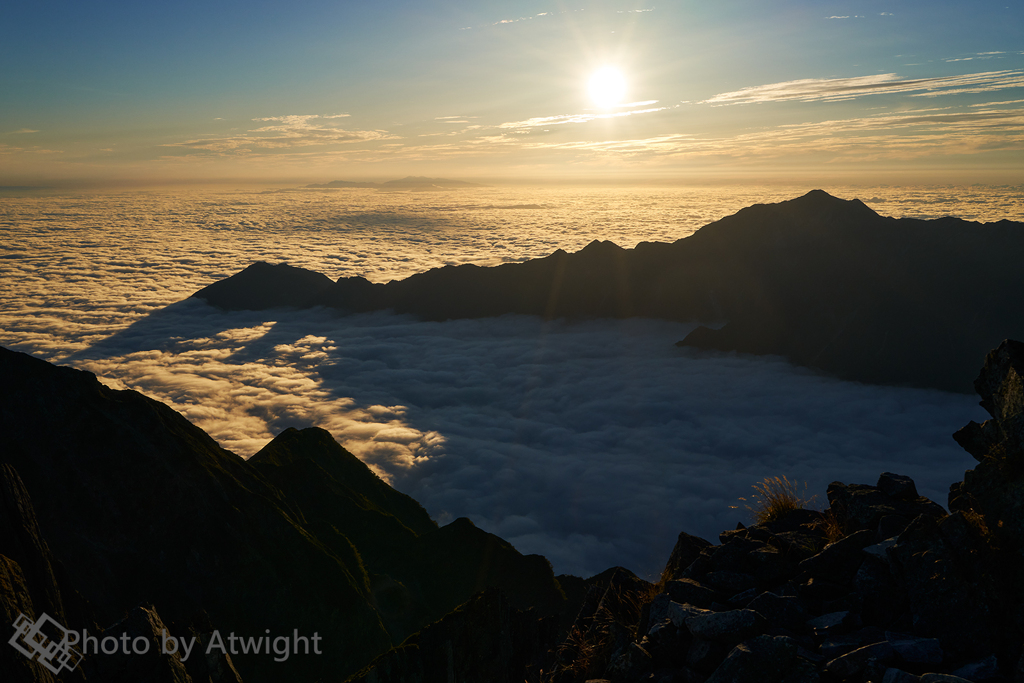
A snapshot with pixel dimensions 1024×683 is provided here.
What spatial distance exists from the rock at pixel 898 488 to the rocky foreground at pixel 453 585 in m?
0.04

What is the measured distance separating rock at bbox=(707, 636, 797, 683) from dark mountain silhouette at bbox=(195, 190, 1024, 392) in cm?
14163

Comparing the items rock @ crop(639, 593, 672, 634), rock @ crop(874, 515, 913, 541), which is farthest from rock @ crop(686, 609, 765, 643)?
rock @ crop(874, 515, 913, 541)

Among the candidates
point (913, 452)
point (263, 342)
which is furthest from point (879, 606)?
point (263, 342)

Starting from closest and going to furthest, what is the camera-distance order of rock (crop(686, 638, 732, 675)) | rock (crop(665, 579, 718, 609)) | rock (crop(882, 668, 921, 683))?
rock (crop(882, 668, 921, 683)) < rock (crop(686, 638, 732, 675)) < rock (crop(665, 579, 718, 609))

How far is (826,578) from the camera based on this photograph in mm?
7547

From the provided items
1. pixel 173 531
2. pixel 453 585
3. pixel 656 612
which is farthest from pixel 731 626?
pixel 453 585

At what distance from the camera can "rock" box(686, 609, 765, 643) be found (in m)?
6.40

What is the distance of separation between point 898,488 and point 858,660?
14.9 ft

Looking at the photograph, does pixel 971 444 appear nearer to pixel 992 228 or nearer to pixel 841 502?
pixel 841 502

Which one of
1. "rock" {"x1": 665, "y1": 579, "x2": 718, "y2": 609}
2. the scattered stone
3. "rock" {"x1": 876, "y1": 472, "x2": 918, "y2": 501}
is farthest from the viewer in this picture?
"rock" {"x1": 876, "y1": 472, "x2": 918, "y2": 501}

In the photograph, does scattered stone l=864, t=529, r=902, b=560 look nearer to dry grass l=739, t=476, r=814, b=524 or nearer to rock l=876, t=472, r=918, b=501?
rock l=876, t=472, r=918, b=501

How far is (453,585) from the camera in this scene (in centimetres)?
3002

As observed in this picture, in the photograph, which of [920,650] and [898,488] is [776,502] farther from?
[920,650]

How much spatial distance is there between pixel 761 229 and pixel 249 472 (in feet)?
514
